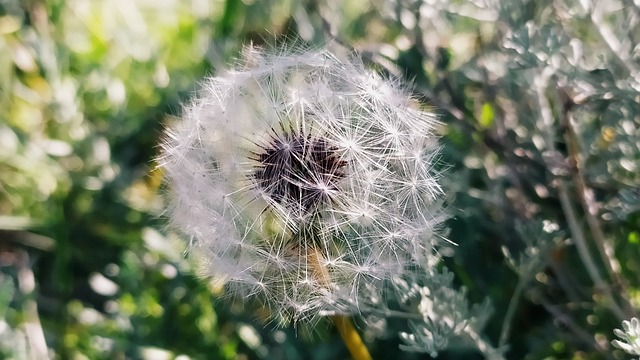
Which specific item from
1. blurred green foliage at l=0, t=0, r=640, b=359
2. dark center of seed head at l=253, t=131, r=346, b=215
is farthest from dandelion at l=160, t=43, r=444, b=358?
blurred green foliage at l=0, t=0, r=640, b=359

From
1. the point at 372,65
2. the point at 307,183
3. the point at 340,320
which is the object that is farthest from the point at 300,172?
the point at 372,65

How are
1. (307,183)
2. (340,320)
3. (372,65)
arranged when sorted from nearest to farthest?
(307,183)
(340,320)
(372,65)

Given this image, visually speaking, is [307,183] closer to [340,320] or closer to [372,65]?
[340,320]

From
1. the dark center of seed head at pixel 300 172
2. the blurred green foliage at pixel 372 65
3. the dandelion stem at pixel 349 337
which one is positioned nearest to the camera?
the dark center of seed head at pixel 300 172

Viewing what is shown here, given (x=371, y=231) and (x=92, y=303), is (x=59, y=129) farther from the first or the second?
(x=371, y=231)

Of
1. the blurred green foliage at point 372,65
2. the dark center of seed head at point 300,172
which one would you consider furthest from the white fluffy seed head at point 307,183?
the blurred green foliage at point 372,65

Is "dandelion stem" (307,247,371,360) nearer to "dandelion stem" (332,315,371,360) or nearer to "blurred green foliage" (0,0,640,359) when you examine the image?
"dandelion stem" (332,315,371,360)

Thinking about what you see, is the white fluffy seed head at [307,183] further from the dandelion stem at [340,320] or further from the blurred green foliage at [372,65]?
the blurred green foliage at [372,65]
